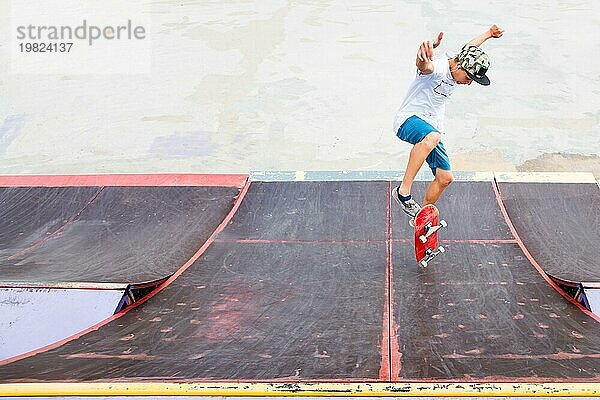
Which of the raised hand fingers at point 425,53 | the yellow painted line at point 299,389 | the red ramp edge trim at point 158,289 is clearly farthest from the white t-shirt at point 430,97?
the yellow painted line at point 299,389

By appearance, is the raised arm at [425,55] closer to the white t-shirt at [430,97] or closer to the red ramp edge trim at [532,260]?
the white t-shirt at [430,97]

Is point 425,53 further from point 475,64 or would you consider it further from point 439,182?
point 439,182

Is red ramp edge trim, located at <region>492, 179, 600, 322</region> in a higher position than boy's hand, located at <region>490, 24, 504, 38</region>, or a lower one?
lower

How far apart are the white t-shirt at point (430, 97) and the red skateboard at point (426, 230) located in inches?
20.0

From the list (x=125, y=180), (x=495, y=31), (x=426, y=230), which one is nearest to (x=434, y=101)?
(x=495, y=31)

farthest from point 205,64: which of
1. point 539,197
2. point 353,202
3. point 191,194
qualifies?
point 539,197

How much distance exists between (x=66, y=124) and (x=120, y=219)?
9.42ft

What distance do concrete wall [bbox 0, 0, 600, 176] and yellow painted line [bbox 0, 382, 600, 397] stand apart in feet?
13.8

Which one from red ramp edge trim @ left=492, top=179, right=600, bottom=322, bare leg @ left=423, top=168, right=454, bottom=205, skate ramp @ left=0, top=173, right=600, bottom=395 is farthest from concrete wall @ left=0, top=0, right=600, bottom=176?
bare leg @ left=423, top=168, right=454, bottom=205

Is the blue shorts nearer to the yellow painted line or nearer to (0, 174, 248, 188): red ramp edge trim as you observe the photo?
the yellow painted line

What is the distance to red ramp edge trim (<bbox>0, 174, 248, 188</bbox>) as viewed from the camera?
6062 mm

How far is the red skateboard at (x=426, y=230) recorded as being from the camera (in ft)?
14.0

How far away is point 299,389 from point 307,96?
5.96 metres

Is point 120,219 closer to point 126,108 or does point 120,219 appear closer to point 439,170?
point 439,170
